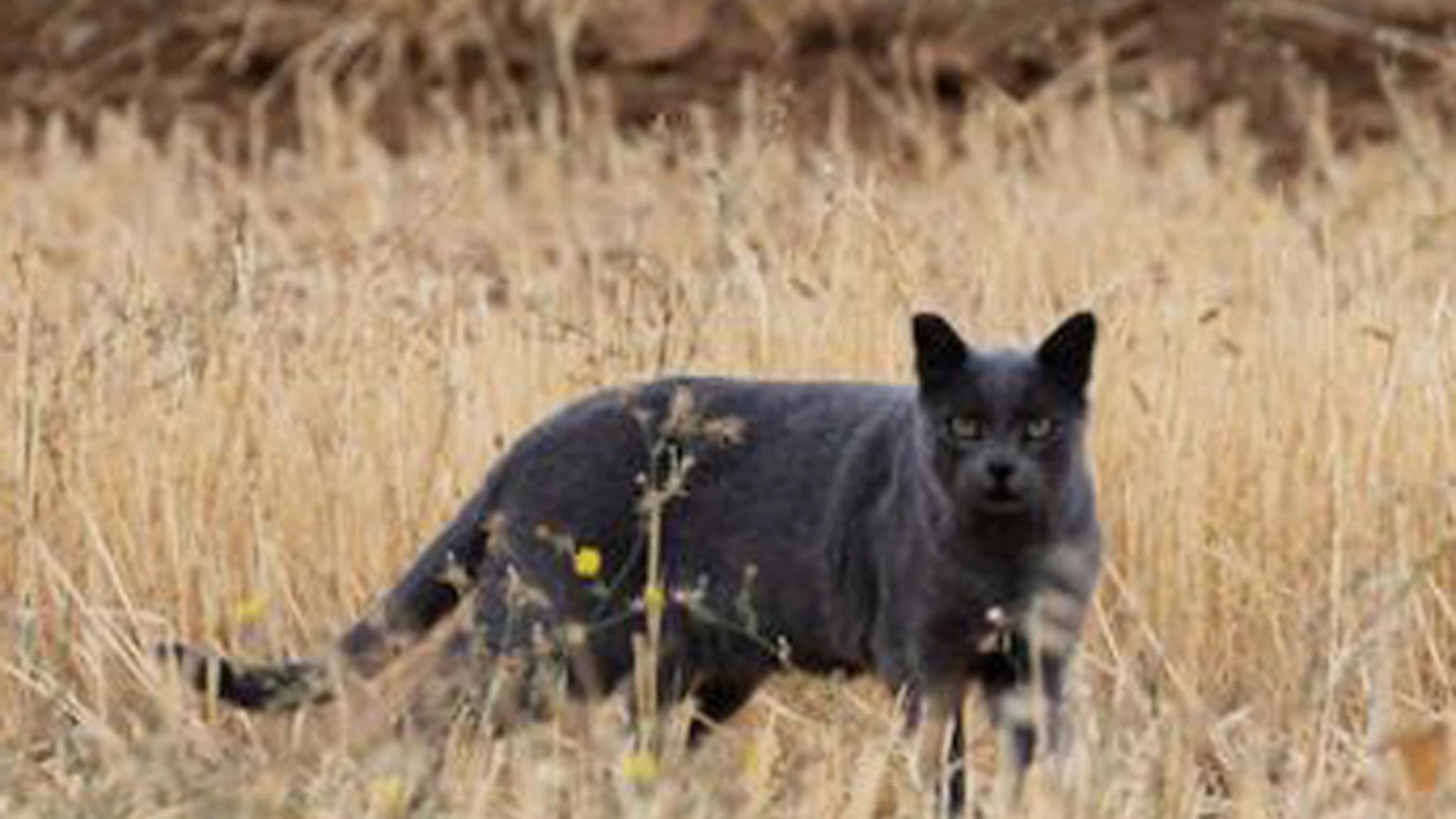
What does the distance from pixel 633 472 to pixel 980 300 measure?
217cm

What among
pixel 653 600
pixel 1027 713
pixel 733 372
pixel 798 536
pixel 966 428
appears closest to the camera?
pixel 653 600

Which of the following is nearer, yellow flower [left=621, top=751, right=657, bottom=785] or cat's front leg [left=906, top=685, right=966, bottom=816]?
yellow flower [left=621, top=751, right=657, bottom=785]

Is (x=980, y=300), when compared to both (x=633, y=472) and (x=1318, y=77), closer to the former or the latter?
(x=633, y=472)

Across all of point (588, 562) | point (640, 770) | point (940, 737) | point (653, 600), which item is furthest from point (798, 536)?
point (640, 770)

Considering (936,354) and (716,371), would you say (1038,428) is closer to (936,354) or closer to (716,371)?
(936,354)

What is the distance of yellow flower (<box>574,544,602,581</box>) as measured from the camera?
5.76 m

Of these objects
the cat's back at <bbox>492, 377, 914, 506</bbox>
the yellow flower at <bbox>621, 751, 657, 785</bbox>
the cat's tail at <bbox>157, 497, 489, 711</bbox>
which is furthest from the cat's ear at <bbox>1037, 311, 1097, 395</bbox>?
the yellow flower at <bbox>621, 751, 657, 785</bbox>

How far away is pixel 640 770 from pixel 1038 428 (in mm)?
1218

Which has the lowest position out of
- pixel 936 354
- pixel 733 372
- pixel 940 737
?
pixel 940 737

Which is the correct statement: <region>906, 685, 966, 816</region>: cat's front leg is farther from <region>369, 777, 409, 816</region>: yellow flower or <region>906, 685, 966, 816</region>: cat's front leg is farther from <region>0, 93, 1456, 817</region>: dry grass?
<region>369, 777, 409, 816</region>: yellow flower

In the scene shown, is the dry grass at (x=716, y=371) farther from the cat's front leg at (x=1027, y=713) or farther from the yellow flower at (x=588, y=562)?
the yellow flower at (x=588, y=562)

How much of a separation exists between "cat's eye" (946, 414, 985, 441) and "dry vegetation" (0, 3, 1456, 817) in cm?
47

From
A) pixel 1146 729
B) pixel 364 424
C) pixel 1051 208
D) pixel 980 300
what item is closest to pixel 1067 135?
pixel 1051 208

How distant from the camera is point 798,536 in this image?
19.2 feet
